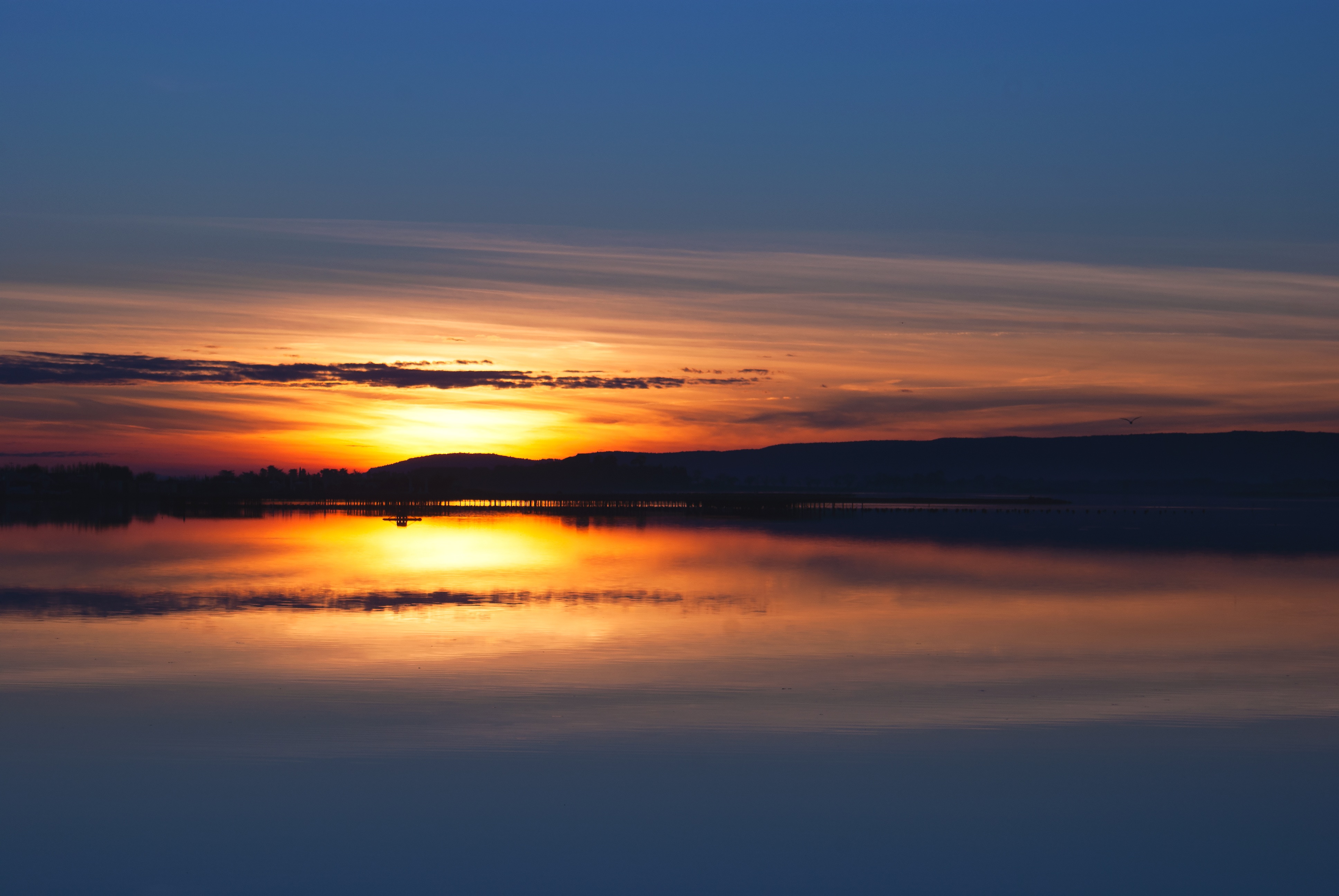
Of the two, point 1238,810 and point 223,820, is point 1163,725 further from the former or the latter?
point 223,820

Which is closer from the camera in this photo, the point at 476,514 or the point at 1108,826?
the point at 1108,826

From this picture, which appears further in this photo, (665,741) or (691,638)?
(691,638)

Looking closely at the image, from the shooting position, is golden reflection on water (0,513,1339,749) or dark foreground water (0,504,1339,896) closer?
dark foreground water (0,504,1339,896)

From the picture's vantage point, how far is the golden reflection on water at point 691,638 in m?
15.9

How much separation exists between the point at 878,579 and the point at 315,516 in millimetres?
72055

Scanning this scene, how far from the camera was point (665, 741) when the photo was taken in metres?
13.9

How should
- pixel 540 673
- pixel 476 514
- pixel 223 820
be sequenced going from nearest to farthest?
pixel 223 820, pixel 540 673, pixel 476 514

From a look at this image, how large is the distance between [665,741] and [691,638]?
8.33 meters

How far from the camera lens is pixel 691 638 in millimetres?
22234

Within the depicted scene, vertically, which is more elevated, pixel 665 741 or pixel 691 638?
pixel 691 638

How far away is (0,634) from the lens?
21984mm

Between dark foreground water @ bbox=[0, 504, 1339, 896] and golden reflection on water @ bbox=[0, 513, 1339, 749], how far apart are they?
126 millimetres

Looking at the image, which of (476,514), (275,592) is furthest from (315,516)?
(275,592)

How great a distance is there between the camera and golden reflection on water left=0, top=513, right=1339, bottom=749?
15945 mm
